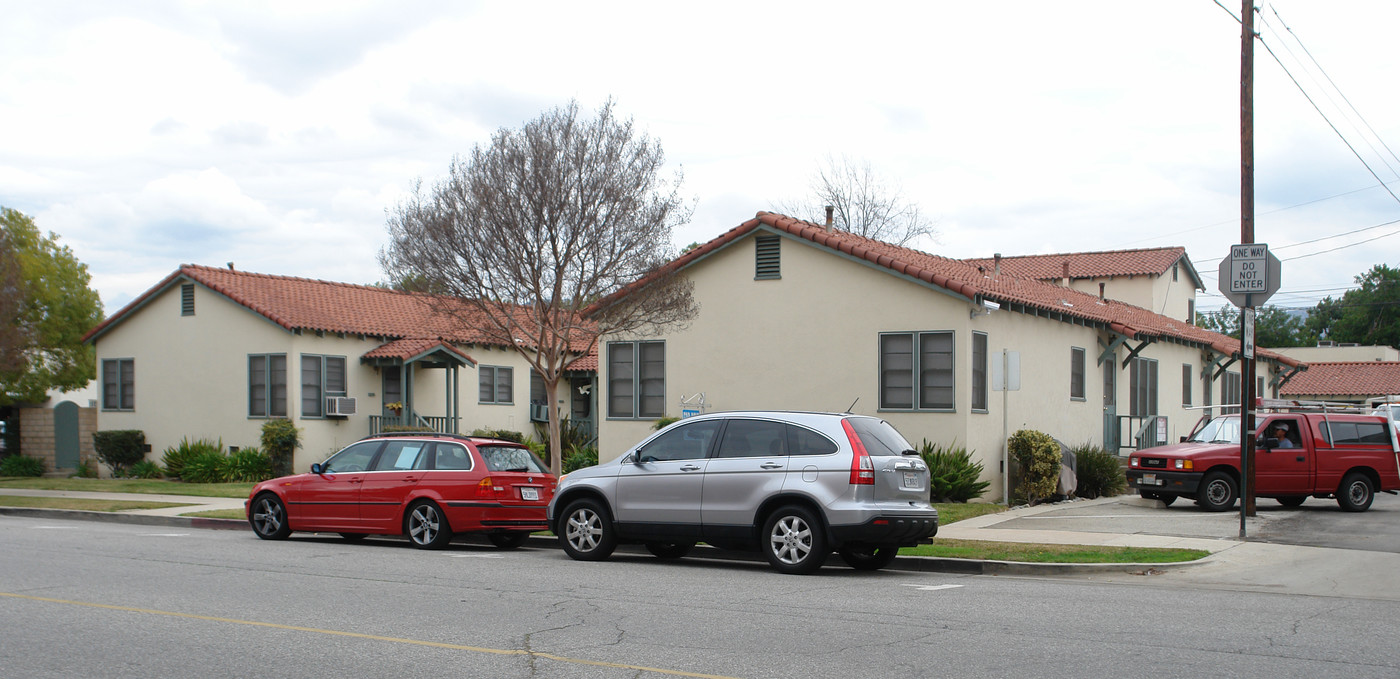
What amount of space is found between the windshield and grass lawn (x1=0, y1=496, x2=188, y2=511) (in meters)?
17.6

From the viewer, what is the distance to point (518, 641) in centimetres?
797

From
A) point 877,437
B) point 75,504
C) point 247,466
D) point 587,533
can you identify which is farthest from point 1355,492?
point 247,466

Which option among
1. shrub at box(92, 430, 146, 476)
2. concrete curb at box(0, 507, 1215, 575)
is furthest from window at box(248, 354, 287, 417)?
concrete curb at box(0, 507, 1215, 575)

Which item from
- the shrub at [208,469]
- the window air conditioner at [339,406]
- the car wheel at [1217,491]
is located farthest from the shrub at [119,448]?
the car wheel at [1217,491]

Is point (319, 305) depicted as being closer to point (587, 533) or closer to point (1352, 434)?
point (587, 533)

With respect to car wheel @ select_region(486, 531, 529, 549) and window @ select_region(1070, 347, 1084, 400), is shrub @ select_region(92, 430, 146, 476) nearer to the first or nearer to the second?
car wheel @ select_region(486, 531, 529, 549)

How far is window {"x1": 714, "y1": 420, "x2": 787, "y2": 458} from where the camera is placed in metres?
12.1

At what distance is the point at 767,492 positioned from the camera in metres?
11.8

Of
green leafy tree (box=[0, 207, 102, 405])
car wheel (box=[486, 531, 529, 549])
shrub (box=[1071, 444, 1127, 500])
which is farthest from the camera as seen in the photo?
green leafy tree (box=[0, 207, 102, 405])

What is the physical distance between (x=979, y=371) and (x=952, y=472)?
2038 mm

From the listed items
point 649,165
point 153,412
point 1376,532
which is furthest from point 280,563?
point 153,412

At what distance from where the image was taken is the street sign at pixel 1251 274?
14.6m

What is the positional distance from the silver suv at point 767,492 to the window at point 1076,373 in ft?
40.7

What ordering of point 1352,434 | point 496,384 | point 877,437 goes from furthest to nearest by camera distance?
point 496,384 < point 1352,434 < point 877,437
